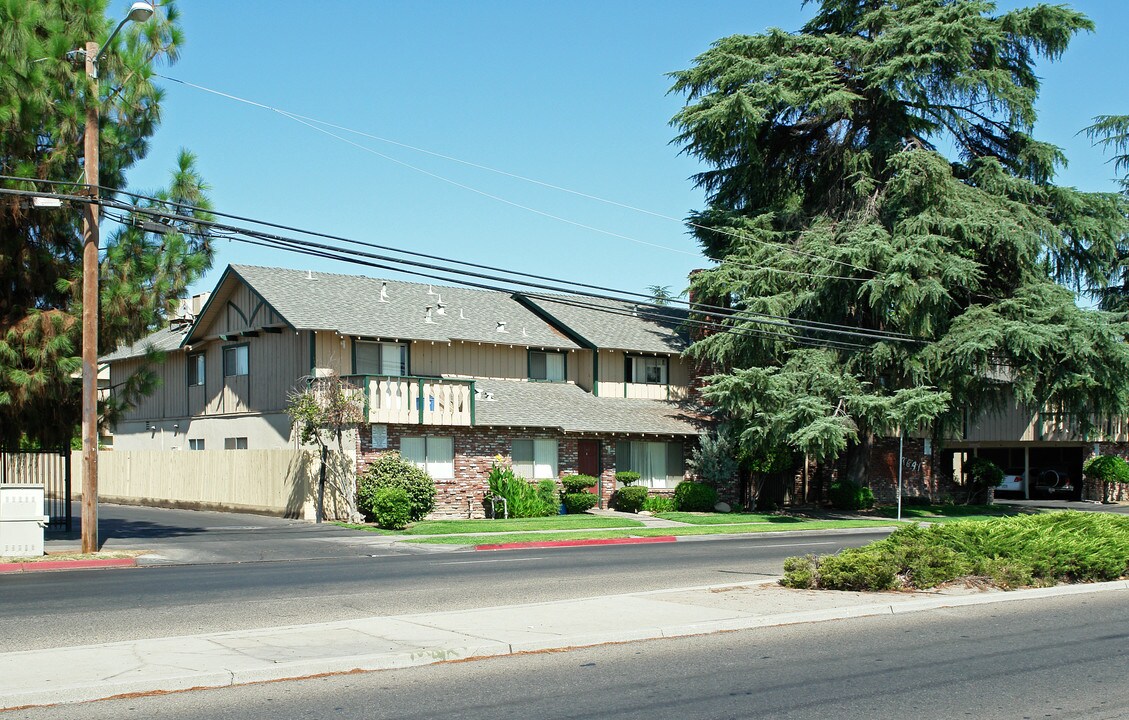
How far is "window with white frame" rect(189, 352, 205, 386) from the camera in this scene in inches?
1582

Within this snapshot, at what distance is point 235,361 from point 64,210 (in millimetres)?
14564

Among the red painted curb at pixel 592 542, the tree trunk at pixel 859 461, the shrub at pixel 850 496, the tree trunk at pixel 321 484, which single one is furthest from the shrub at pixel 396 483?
the tree trunk at pixel 859 461

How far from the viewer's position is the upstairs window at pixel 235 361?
37781 millimetres

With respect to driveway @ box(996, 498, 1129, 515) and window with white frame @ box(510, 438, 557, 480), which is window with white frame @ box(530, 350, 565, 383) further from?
driveway @ box(996, 498, 1129, 515)

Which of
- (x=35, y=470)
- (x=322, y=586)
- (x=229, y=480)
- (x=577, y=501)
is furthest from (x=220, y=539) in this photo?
(x=577, y=501)

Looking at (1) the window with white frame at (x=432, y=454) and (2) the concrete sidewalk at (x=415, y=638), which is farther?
(1) the window with white frame at (x=432, y=454)

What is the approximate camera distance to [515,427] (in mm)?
35188

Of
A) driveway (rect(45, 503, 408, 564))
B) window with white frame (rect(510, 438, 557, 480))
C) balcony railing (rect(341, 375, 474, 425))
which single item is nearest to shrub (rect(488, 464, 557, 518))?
window with white frame (rect(510, 438, 557, 480))

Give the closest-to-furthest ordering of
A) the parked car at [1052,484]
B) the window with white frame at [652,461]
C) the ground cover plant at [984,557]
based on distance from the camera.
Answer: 1. the ground cover plant at [984,557]
2. the window with white frame at [652,461]
3. the parked car at [1052,484]

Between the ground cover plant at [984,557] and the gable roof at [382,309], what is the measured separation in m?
21.6

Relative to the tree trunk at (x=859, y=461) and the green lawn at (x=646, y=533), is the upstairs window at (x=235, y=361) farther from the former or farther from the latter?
the tree trunk at (x=859, y=461)

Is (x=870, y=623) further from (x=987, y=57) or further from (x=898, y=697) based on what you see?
(x=987, y=57)

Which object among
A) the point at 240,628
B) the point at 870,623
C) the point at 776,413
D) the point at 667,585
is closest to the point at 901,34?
the point at 776,413

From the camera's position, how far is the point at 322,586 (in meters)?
16.5
